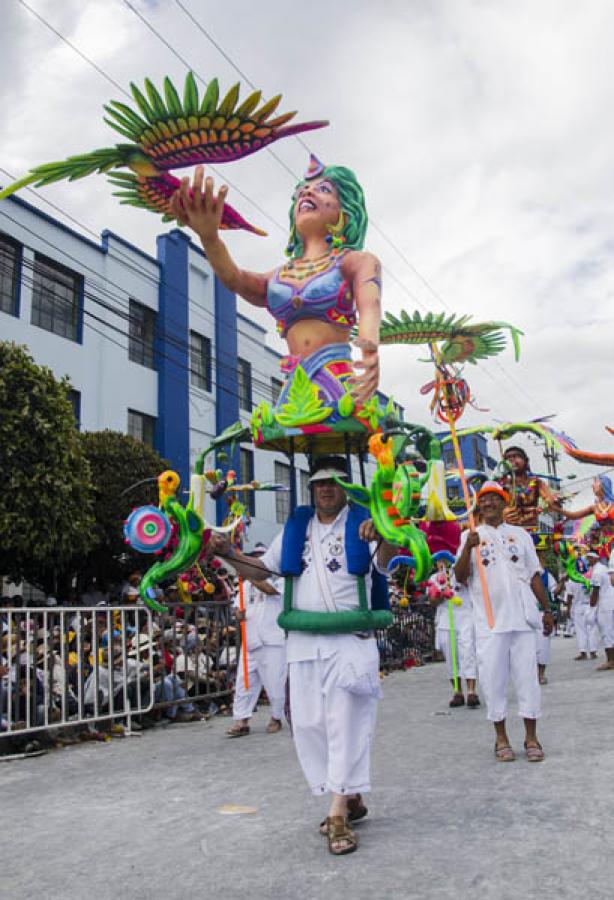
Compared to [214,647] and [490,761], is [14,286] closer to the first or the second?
[214,647]

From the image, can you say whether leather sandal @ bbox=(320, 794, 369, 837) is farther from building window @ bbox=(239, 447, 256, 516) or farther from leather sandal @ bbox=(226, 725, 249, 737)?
building window @ bbox=(239, 447, 256, 516)

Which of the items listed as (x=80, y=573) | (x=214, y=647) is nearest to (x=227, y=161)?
(x=214, y=647)

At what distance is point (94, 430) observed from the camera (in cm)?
1745

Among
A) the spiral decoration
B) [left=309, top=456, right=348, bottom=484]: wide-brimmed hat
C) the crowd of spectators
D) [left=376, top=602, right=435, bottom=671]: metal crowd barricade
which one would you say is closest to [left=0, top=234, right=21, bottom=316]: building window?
the crowd of spectators

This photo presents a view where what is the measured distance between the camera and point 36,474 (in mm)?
11492

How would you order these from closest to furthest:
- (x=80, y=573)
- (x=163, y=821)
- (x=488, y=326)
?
(x=163, y=821) < (x=488, y=326) < (x=80, y=573)

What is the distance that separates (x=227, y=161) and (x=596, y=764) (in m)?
4.29

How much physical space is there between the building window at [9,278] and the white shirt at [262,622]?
10.7 metres

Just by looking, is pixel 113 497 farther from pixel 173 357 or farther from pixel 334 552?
pixel 334 552

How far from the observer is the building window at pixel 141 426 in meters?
18.8

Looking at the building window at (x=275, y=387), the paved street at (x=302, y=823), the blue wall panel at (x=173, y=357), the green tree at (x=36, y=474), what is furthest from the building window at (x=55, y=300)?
the paved street at (x=302, y=823)

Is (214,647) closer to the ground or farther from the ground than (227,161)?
closer to the ground

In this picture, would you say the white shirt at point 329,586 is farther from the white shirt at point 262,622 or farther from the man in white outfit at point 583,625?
the man in white outfit at point 583,625

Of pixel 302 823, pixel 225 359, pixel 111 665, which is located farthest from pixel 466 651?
pixel 225 359
